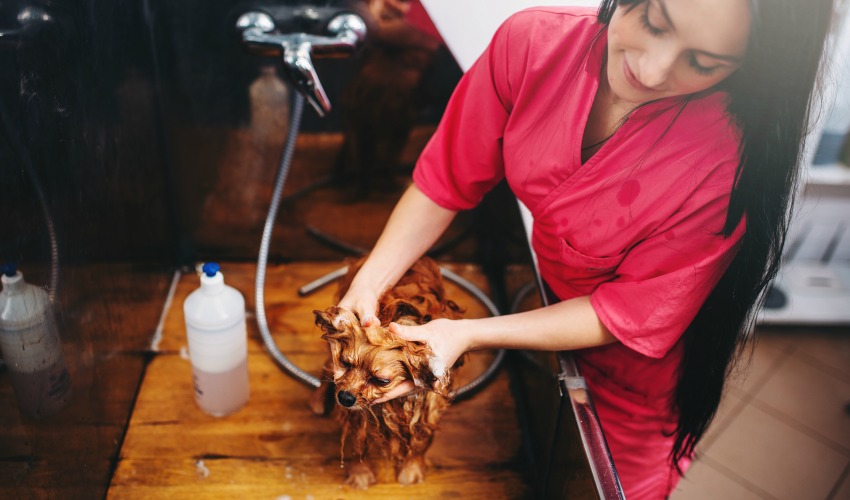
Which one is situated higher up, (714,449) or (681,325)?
(681,325)

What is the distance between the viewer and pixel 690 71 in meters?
0.85

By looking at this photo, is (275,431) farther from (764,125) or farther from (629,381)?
(764,125)

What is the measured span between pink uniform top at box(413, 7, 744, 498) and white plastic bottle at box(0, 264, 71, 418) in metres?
0.63

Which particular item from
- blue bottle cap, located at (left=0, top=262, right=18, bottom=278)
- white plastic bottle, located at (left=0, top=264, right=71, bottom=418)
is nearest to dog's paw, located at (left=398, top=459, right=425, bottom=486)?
white plastic bottle, located at (left=0, top=264, right=71, bottom=418)

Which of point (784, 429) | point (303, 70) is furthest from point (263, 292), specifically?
point (784, 429)

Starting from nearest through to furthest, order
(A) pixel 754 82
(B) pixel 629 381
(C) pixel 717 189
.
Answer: (A) pixel 754 82, (C) pixel 717 189, (B) pixel 629 381

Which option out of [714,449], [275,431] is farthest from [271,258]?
[714,449]

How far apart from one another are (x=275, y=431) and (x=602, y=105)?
883 millimetres

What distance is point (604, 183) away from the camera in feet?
3.29

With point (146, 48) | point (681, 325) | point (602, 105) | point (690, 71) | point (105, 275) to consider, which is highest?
point (690, 71)

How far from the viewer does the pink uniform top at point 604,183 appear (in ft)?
3.10

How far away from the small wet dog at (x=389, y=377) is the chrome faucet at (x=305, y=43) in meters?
0.38

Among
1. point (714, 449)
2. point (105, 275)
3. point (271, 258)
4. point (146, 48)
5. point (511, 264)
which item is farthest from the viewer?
point (714, 449)

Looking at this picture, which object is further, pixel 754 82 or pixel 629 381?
pixel 629 381
